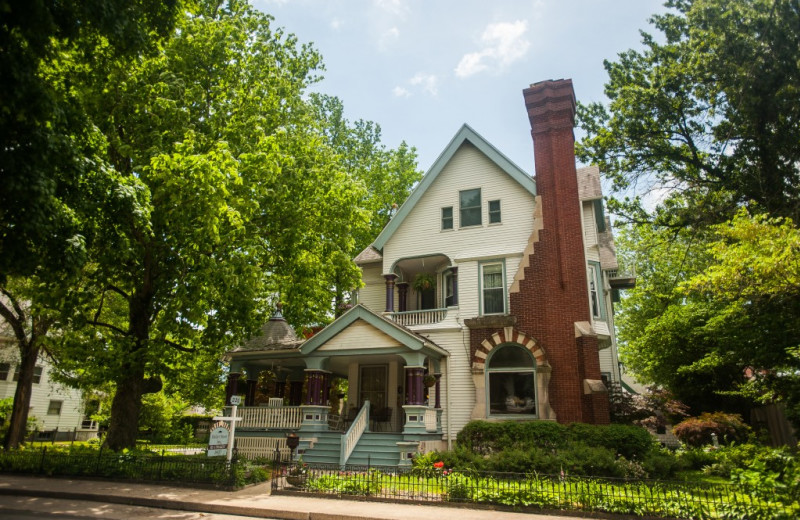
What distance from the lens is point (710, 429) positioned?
66.1 ft

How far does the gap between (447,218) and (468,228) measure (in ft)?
3.73

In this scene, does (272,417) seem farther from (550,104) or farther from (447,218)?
(550,104)

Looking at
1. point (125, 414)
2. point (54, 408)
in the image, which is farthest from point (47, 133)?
point (54, 408)

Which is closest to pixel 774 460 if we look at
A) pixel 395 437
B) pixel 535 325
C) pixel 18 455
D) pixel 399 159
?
A: pixel 535 325

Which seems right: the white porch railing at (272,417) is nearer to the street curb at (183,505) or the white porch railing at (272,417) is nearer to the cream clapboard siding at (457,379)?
the cream clapboard siding at (457,379)

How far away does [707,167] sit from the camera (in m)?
23.9

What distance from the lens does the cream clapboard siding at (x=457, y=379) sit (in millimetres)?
18750

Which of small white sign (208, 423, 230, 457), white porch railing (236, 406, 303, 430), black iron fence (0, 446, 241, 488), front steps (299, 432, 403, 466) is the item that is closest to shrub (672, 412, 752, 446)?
front steps (299, 432, 403, 466)

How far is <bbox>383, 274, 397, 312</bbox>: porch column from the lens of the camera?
2145 cm

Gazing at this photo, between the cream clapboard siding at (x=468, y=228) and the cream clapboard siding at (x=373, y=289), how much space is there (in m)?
1.57

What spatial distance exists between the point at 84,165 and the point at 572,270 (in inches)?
594

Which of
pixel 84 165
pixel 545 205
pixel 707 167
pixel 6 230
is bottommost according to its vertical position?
pixel 6 230

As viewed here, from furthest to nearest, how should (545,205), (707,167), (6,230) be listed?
(707,167)
(545,205)
(6,230)

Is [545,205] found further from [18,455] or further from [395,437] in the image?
[18,455]
